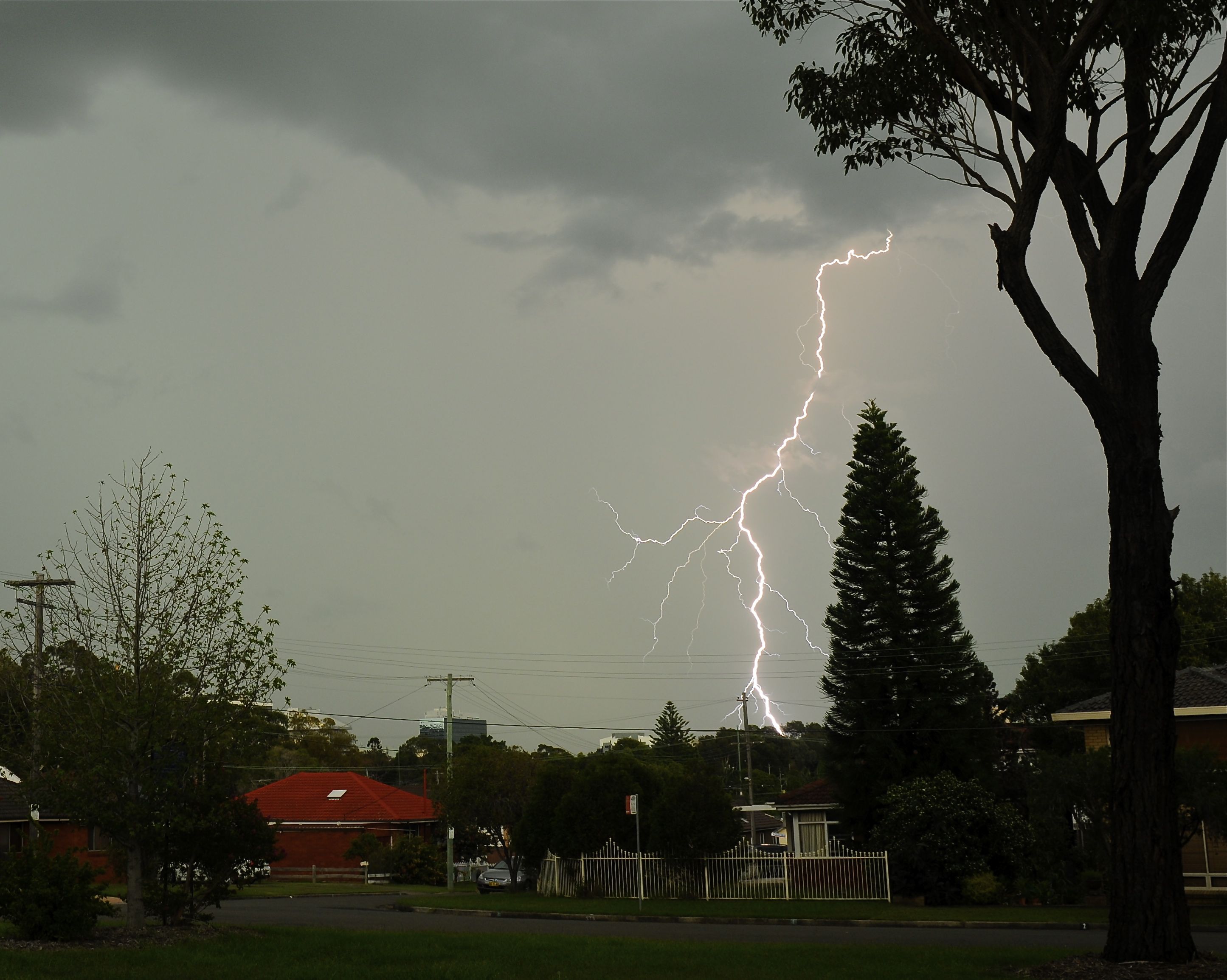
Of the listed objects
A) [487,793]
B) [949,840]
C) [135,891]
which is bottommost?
[949,840]

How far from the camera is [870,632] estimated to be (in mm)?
38781

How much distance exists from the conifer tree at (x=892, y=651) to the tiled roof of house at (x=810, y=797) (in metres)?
3.32

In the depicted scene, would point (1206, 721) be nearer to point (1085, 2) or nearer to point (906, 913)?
point (906, 913)

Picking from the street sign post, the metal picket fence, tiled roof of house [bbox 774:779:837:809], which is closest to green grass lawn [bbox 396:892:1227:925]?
the street sign post

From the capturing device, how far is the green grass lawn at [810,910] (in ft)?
75.2

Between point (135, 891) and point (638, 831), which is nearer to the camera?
point (135, 891)

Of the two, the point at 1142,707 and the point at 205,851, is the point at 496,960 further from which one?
the point at 1142,707

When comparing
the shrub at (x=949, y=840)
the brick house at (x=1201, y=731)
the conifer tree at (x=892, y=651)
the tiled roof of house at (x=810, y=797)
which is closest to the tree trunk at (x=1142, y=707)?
the brick house at (x=1201, y=731)

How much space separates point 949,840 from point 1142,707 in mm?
18899

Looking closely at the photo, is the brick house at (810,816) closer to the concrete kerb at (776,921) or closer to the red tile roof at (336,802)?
the concrete kerb at (776,921)

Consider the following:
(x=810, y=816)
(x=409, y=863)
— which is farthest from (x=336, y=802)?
(x=810, y=816)

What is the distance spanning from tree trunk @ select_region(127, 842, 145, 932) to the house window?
94.7ft

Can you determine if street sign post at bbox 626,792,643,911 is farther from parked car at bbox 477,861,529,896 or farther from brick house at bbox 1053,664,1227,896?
parked car at bbox 477,861,529,896

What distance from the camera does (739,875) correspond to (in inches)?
1206
